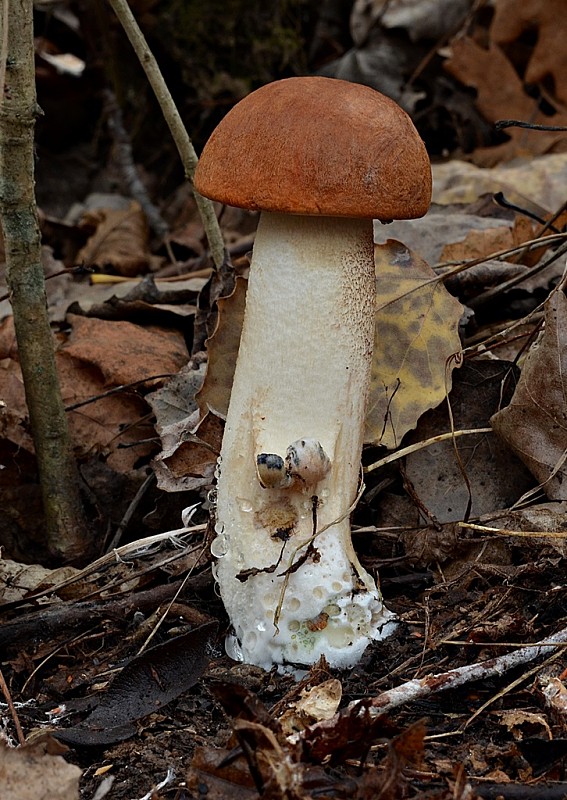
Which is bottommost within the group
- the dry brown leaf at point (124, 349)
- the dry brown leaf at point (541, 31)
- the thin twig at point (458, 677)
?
the dry brown leaf at point (124, 349)

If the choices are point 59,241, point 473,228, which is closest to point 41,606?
point 473,228

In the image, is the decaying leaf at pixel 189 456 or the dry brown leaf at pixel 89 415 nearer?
the decaying leaf at pixel 189 456

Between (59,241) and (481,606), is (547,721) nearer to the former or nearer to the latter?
(481,606)

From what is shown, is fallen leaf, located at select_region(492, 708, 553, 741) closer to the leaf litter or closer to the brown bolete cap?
the leaf litter

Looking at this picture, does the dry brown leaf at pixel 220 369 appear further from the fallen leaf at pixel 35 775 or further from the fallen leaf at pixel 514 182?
the fallen leaf at pixel 514 182

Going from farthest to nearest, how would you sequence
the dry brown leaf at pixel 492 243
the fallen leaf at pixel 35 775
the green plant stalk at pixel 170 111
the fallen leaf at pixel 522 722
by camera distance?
the dry brown leaf at pixel 492 243
the green plant stalk at pixel 170 111
the fallen leaf at pixel 522 722
the fallen leaf at pixel 35 775

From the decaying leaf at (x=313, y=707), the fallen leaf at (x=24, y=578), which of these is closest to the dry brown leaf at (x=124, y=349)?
the fallen leaf at (x=24, y=578)

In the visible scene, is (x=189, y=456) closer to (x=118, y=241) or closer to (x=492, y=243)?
(x=492, y=243)

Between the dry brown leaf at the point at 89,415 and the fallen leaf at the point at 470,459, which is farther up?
the fallen leaf at the point at 470,459
